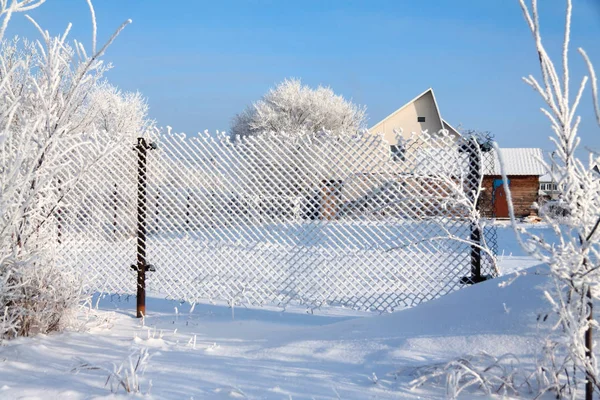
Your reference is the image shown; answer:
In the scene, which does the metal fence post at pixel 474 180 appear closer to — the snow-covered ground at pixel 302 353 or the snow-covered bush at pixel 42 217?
the snow-covered ground at pixel 302 353

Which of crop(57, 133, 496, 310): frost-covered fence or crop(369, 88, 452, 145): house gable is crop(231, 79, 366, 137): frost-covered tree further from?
crop(57, 133, 496, 310): frost-covered fence

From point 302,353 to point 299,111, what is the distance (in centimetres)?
2441

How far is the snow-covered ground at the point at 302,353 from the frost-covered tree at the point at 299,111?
74.9 feet

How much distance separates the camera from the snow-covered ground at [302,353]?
298 centimetres

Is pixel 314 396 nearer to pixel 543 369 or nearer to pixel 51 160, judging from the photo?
pixel 543 369

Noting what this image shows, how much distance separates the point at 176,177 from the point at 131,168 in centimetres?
76

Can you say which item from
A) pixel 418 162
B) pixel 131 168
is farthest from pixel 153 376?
pixel 131 168

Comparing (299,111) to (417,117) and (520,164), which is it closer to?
(417,117)

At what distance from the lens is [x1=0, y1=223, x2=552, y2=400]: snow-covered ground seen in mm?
2984

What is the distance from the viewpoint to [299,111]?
89.6 feet

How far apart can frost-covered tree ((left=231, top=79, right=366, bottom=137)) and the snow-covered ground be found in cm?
2282

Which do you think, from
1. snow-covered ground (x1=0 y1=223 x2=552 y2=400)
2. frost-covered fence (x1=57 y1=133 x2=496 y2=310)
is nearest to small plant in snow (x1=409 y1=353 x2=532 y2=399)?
snow-covered ground (x1=0 y1=223 x2=552 y2=400)

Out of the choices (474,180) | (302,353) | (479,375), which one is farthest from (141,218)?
(479,375)

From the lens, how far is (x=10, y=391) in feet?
9.88
